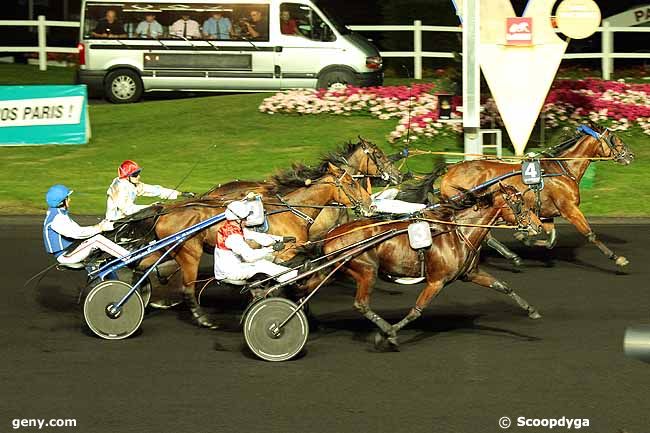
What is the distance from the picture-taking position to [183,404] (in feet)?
24.5

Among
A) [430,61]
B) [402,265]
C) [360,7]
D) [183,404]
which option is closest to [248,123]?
[430,61]

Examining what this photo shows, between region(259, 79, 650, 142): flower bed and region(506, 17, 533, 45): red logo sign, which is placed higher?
region(506, 17, 533, 45): red logo sign

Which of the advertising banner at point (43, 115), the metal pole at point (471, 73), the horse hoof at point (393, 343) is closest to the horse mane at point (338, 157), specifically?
the horse hoof at point (393, 343)

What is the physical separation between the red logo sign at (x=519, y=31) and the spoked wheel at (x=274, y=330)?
9.88m

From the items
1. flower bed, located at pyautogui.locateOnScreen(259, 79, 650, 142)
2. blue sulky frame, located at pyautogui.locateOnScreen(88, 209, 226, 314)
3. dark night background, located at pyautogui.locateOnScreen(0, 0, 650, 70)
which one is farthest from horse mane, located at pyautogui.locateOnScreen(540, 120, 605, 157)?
dark night background, located at pyautogui.locateOnScreen(0, 0, 650, 70)

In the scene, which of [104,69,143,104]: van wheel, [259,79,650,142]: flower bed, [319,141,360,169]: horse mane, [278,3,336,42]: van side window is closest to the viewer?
[319,141,360,169]: horse mane

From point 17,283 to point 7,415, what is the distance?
4306mm

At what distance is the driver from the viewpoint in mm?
9203

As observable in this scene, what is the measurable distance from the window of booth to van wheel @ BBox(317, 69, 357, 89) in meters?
1.39

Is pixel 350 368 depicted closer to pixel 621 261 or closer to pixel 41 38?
pixel 621 261

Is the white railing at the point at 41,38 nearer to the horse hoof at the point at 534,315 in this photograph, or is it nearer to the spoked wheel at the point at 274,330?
the horse hoof at the point at 534,315

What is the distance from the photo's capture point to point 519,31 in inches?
674

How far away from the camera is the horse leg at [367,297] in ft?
28.5

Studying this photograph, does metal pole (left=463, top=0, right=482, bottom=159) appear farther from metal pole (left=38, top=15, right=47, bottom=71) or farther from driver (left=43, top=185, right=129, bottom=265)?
metal pole (left=38, top=15, right=47, bottom=71)
